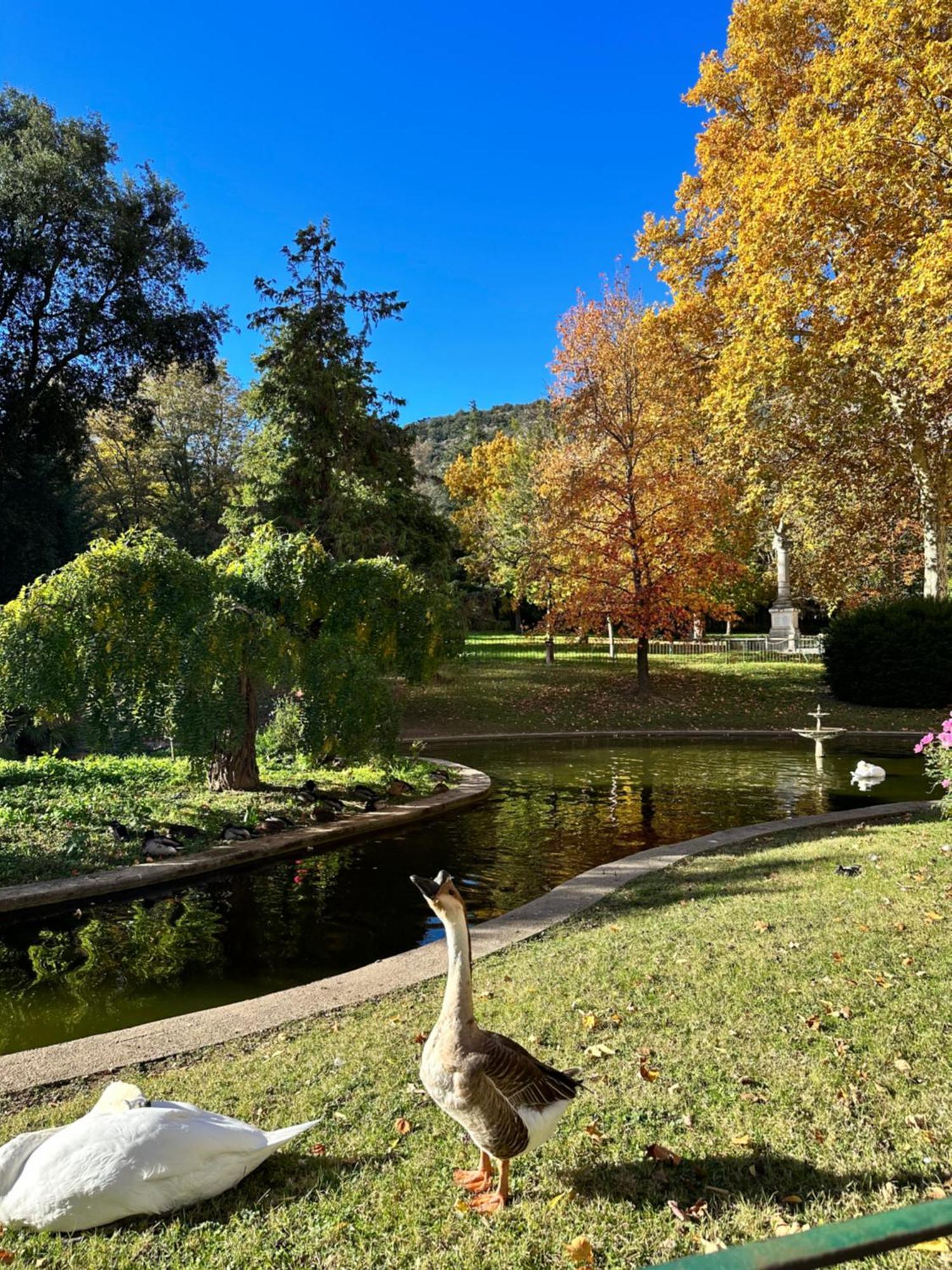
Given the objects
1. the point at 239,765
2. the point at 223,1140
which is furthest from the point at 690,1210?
the point at 239,765

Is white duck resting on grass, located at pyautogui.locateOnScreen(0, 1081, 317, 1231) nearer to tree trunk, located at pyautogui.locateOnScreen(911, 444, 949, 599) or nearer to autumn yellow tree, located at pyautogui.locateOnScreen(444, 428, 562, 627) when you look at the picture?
tree trunk, located at pyautogui.locateOnScreen(911, 444, 949, 599)

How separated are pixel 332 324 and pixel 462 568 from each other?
86.2ft

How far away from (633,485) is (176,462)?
21.8 m

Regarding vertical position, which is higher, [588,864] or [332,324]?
[332,324]

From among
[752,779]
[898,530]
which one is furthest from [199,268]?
[898,530]

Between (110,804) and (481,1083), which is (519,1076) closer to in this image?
(481,1083)

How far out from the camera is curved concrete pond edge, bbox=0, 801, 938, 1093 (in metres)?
4.92

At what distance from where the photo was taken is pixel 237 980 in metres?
6.77

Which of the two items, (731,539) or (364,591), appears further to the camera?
(731,539)

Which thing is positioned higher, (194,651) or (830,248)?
(830,248)

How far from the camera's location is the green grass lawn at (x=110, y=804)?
9352 millimetres

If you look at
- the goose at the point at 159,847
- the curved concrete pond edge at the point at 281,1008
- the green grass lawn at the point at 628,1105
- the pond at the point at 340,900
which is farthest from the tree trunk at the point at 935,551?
the goose at the point at 159,847

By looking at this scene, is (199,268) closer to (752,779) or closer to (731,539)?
(731,539)

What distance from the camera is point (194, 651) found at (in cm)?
1030
